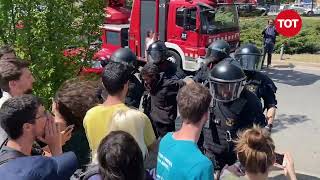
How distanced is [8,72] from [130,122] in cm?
128

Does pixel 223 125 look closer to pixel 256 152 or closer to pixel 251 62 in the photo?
pixel 251 62

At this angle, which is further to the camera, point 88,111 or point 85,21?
point 85,21

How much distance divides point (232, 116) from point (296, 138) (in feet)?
13.9

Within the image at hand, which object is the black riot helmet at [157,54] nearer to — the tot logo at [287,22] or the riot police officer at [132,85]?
the riot police officer at [132,85]

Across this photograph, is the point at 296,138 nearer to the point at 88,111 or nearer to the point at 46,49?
the point at 46,49

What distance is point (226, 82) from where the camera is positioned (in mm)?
3703

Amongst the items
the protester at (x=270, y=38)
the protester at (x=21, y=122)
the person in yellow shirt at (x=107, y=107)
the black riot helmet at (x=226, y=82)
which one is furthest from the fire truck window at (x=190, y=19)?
the protester at (x=21, y=122)

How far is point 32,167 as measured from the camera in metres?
2.37

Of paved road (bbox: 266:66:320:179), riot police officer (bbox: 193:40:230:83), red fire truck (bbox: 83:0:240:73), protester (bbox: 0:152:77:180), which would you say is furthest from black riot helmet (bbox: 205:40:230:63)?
red fire truck (bbox: 83:0:240:73)

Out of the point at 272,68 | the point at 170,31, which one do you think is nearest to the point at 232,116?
the point at 170,31

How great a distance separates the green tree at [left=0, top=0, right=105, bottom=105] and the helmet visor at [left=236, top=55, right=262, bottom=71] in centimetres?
183

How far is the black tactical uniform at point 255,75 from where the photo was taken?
466 cm

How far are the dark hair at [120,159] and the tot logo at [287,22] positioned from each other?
42.2ft

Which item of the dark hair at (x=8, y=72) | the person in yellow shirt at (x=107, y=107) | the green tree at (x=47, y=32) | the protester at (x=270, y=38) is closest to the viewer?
the person in yellow shirt at (x=107, y=107)
